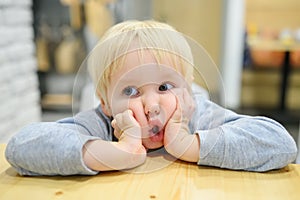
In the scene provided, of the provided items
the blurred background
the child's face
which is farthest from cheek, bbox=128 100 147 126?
the blurred background

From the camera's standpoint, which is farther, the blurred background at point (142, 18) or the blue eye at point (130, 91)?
the blurred background at point (142, 18)

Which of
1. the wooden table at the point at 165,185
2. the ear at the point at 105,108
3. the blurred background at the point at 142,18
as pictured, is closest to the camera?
the wooden table at the point at 165,185

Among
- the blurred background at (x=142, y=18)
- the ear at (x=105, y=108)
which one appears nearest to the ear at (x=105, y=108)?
the ear at (x=105, y=108)

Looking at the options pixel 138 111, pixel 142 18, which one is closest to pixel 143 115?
pixel 138 111

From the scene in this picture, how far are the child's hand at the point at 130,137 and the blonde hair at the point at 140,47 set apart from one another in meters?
0.06

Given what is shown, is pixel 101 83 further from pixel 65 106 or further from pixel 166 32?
pixel 65 106

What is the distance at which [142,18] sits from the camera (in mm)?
2795

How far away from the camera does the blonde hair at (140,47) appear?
0.52m

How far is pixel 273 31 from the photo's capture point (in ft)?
10.2

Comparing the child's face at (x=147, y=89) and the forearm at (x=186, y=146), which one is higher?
the child's face at (x=147, y=89)

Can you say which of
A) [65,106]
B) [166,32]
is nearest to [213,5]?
[65,106]

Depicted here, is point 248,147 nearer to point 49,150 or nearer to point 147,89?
point 147,89

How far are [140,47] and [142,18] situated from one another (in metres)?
2.34

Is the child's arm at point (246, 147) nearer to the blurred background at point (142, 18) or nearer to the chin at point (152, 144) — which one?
Answer: the chin at point (152, 144)
